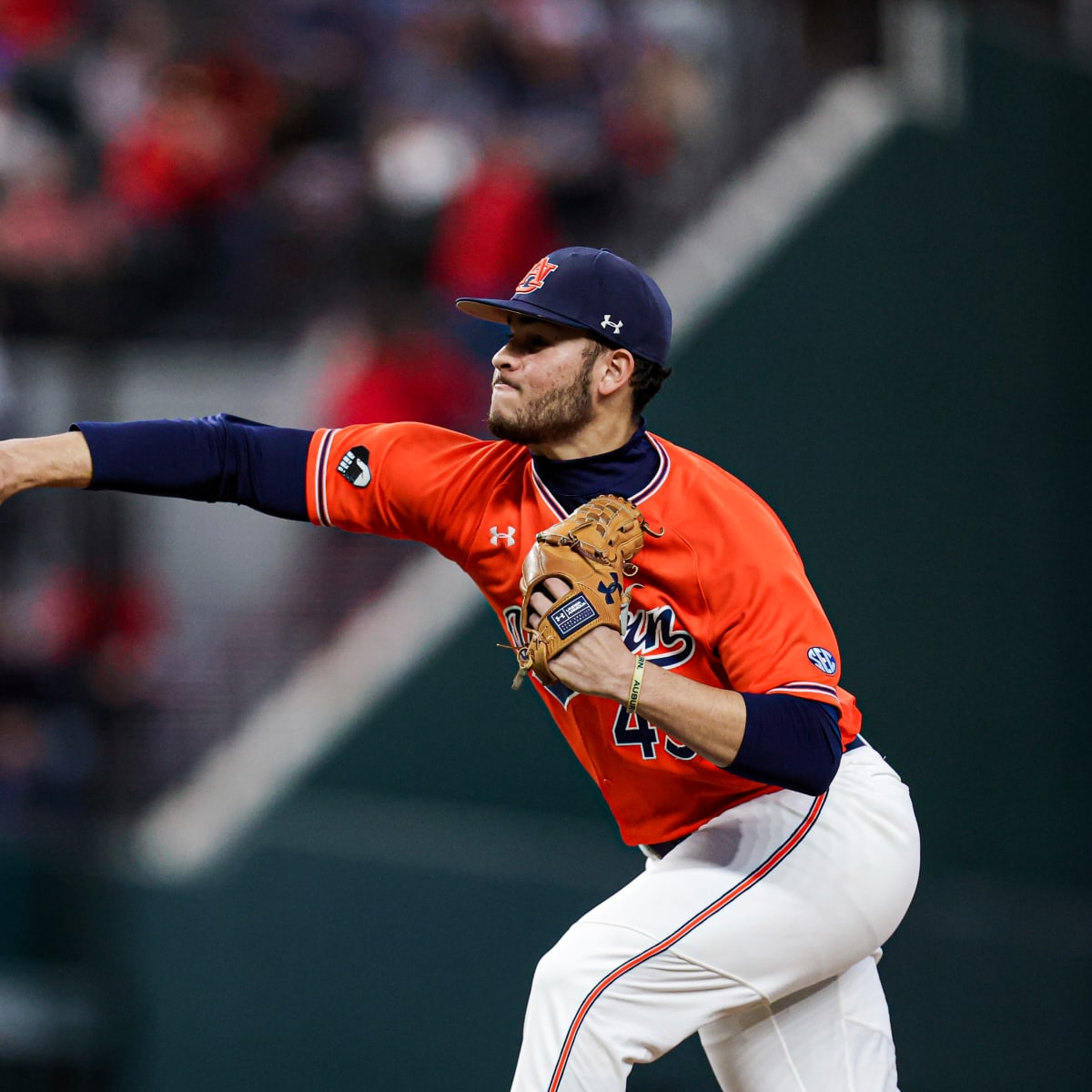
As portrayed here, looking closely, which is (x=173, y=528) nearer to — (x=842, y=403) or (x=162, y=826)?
(x=162, y=826)

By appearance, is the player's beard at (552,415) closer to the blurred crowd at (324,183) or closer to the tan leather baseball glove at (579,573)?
the tan leather baseball glove at (579,573)

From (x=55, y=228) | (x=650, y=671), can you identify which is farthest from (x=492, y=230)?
(x=650, y=671)

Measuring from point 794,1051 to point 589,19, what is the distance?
621 centimetres

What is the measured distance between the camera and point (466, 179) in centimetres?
759

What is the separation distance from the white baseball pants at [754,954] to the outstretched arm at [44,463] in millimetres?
1311

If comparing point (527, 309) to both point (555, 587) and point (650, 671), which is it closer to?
point (555, 587)

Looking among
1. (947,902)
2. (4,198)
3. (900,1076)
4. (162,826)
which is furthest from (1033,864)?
(4,198)

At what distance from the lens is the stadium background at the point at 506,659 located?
675cm

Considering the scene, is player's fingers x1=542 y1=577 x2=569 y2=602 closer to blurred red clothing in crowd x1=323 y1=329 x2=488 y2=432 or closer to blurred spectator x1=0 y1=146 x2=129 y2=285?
blurred red clothing in crowd x1=323 y1=329 x2=488 y2=432

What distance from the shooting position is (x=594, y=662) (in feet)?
10.2

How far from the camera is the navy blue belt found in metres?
3.68

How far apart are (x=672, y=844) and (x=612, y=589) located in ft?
2.61

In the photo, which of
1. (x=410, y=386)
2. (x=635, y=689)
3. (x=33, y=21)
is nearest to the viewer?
(x=635, y=689)

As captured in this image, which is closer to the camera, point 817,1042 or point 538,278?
point 538,278
